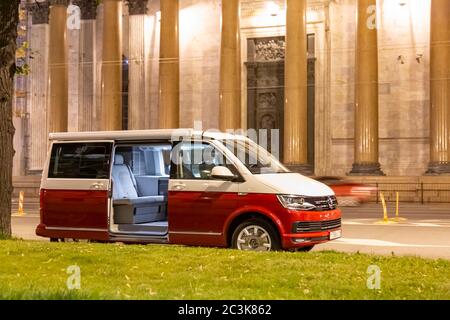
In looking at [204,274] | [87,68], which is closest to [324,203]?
[204,274]

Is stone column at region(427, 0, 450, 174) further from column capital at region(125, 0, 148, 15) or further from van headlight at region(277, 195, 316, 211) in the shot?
van headlight at region(277, 195, 316, 211)

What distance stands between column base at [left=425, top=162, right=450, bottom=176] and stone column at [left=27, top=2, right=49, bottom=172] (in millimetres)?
18249

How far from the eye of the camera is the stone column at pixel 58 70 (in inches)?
1256

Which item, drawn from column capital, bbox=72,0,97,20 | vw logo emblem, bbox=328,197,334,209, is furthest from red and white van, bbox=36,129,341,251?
column capital, bbox=72,0,97,20

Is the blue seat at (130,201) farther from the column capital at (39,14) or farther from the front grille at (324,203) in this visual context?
the column capital at (39,14)

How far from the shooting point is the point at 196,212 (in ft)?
35.4

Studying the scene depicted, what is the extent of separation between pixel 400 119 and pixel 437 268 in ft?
71.9

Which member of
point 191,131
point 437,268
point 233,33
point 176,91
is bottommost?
point 437,268

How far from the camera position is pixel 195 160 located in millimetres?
11211

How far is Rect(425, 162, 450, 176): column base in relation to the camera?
26.0 meters

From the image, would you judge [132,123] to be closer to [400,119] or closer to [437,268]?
[400,119]

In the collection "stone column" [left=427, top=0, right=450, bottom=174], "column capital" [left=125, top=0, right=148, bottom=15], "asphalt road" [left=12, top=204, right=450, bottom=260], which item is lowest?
"asphalt road" [left=12, top=204, right=450, bottom=260]

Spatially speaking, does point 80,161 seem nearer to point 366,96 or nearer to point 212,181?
point 212,181

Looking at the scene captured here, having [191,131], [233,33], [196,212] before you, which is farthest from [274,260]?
[233,33]
